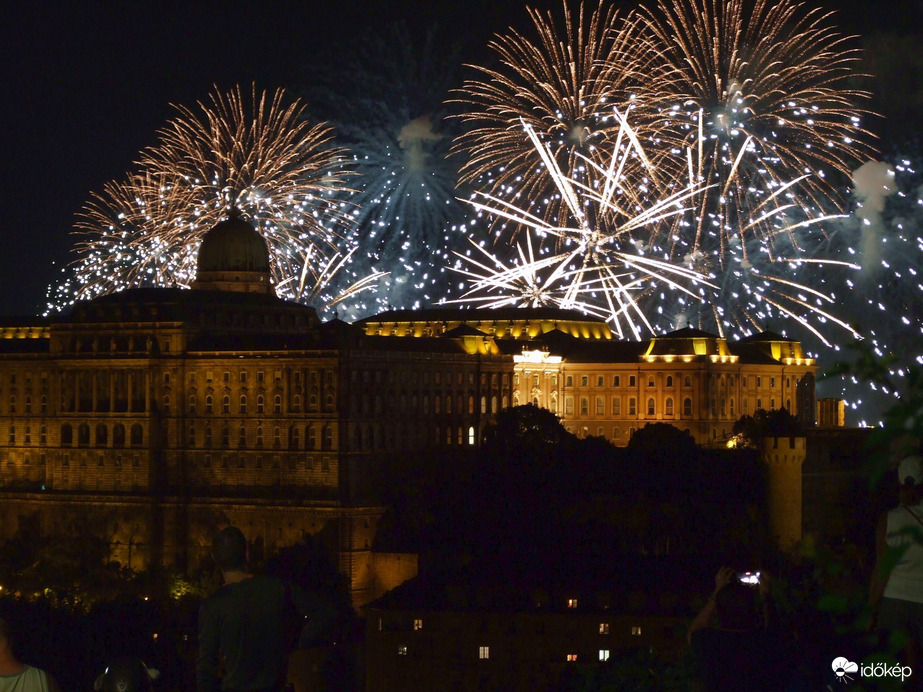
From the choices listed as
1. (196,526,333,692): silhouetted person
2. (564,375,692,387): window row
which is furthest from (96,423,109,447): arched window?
(196,526,333,692): silhouetted person

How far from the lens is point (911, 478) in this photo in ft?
65.7

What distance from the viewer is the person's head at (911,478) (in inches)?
775

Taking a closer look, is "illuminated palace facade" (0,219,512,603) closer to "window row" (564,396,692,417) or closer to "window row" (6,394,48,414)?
"window row" (6,394,48,414)

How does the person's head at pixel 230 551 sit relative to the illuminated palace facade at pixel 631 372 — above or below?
above

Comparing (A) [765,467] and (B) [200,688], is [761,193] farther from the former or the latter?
(B) [200,688]

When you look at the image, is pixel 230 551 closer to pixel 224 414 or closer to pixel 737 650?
pixel 737 650

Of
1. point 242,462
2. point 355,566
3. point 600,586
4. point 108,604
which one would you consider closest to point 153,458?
point 242,462

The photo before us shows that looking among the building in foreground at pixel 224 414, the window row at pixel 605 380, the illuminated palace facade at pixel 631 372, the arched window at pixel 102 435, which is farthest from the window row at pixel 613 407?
the arched window at pixel 102 435

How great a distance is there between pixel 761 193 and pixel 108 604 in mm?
47105

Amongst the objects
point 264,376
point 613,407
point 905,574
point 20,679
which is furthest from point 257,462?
point 20,679

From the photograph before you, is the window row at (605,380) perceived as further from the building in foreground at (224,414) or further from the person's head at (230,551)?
the person's head at (230,551)

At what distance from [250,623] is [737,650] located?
191 inches

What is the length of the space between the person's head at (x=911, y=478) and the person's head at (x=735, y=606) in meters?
1.97

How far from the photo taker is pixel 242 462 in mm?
131625
